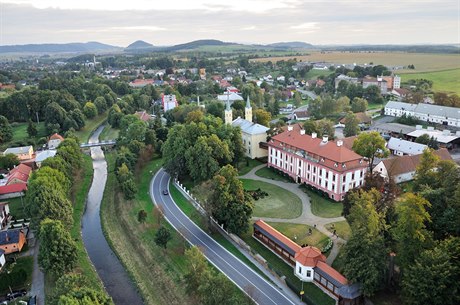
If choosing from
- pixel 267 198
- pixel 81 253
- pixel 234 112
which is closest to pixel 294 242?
pixel 267 198

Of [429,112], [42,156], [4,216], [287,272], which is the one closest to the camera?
[287,272]

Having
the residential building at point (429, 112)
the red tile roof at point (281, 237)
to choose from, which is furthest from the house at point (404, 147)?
the red tile roof at point (281, 237)

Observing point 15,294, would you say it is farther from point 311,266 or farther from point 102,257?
point 311,266

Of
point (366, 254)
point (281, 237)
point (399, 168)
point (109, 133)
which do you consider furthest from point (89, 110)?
point (366, 254)

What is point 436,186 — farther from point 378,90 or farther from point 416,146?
point 378,90

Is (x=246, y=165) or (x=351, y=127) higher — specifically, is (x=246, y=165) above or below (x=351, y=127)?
below

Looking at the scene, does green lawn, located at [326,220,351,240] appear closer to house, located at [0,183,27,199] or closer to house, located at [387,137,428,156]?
house, located at [387,137,428,156]
